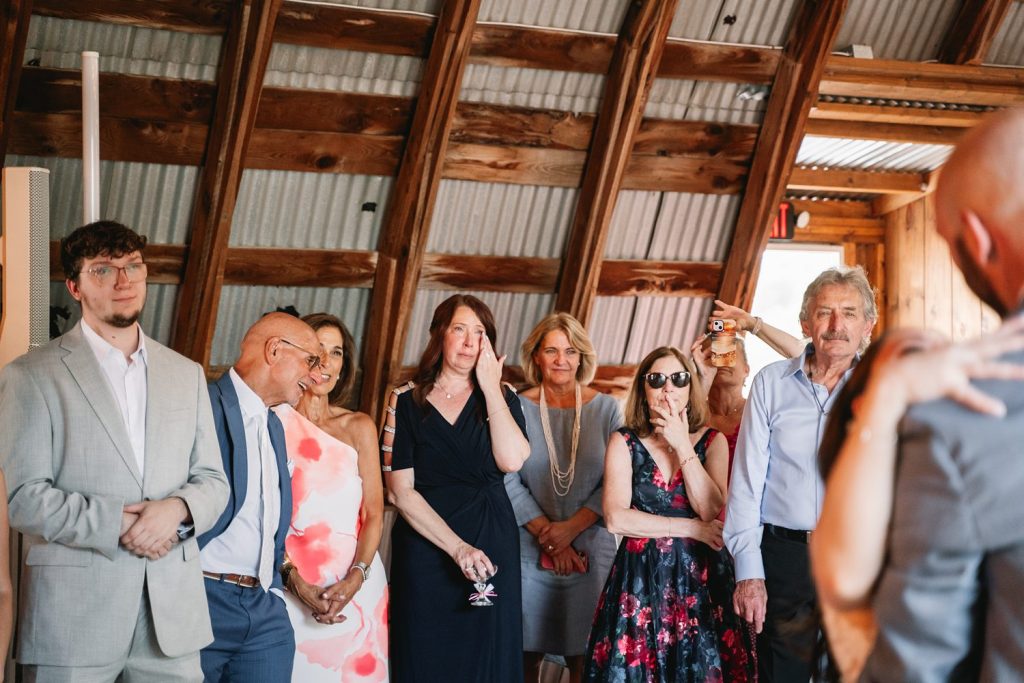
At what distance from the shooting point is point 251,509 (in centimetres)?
309

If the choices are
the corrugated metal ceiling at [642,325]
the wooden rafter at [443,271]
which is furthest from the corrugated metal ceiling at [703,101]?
the corrugated metal ceiling at [642,325]

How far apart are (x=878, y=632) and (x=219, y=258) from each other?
456 cm

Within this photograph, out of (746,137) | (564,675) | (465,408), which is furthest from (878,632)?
(746,137)

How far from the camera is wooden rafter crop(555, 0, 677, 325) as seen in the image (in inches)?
211

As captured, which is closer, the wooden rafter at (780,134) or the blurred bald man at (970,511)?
the blurred bald man at (970,511)

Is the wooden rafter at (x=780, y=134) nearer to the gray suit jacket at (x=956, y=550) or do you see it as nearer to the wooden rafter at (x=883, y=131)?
the wooden rafter at (x=883, y=131)

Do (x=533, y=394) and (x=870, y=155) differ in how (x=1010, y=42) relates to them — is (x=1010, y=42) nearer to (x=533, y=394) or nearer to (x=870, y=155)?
(x=870, y=155)

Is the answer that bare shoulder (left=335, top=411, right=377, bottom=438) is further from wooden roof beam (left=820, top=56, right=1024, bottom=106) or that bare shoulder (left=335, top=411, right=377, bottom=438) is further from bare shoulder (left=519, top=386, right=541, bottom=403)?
wooden roof beam (left=820, top=56, right=1024, bottom=106)

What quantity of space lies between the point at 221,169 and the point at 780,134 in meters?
2.97

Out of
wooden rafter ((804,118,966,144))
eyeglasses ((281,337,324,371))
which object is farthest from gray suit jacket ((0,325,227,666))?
wooden rafter ((804,118,966,144))

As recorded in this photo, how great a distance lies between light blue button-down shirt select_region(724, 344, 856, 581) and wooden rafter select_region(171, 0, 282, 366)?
2772 millimetres

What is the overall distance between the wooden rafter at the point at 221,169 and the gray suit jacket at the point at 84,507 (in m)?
2.32

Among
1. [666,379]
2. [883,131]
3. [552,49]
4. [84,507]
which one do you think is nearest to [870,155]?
[883,131]

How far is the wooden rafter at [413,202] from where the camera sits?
5.12m
